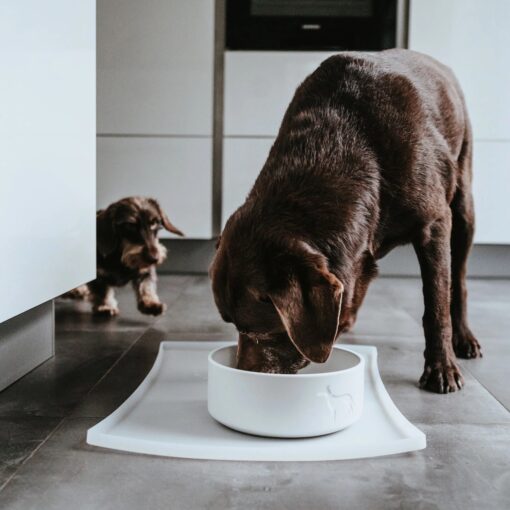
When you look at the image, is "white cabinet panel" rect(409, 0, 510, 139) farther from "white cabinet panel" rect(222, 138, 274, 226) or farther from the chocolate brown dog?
the chocolate brown dog

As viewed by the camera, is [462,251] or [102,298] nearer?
[462,251]

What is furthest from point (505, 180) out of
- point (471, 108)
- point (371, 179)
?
point (371, 179)

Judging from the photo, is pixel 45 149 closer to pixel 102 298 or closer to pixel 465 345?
pixel 102 298

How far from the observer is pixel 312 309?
3.77 ft

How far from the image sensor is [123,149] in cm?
377

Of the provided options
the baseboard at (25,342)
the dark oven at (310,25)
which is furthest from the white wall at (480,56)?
the baseboard at (25,342)

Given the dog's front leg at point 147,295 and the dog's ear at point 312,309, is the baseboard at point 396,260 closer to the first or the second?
the dog's front leg at point 147,295

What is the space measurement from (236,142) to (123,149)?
2.12ft

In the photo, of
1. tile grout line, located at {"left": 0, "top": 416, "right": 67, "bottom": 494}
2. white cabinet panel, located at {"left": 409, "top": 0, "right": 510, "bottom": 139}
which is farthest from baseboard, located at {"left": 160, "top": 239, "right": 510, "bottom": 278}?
tile grout line, located at {"left": 0, "top": 416, "right": 67, "bottom": 494}

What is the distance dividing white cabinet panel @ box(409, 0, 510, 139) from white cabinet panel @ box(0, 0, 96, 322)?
7.47 feet

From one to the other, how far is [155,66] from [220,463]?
2.94 meters

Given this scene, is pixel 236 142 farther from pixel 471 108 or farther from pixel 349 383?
pixel 349 383

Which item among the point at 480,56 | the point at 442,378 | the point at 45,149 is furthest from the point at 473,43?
the point at 45,149

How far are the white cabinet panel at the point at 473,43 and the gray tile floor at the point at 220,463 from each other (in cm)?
188
